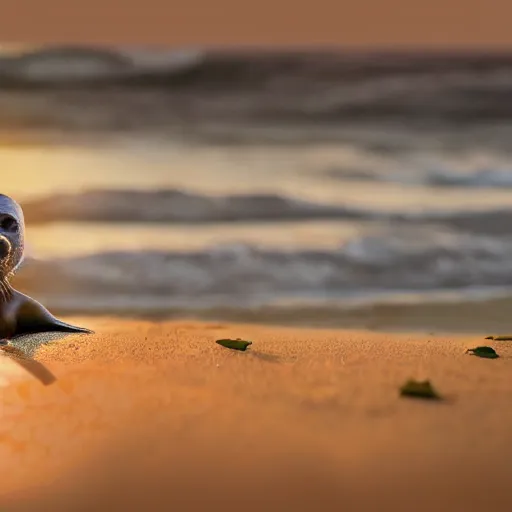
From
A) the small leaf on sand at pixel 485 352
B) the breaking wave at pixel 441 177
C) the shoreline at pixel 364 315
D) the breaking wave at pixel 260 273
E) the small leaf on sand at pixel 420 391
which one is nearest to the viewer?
the small leaf on sand at pixel 420 391

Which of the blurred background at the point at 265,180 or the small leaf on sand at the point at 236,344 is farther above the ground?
the blurred background at the point at 265,180

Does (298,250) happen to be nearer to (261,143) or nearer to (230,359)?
(261,143)

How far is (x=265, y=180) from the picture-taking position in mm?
4238

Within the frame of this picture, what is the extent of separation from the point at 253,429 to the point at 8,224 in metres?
0.96

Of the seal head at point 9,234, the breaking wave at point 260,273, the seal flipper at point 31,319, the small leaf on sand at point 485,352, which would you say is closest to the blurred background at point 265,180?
the breaking wave at point 260,273

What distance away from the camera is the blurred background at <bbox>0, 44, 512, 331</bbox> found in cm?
319

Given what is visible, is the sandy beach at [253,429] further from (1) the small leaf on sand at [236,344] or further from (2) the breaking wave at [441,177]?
(2) the breaking wave at [441,177]

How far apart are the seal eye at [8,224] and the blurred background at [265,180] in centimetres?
81

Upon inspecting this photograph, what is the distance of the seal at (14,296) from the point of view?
2.10 metres

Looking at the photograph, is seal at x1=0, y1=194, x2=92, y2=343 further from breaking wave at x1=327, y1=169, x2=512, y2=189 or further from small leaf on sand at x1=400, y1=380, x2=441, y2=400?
breaking wave at x1=327, y1=169, x2=512, y2=189

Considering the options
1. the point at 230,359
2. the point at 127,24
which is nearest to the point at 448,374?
the point at 230,359

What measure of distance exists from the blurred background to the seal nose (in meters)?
0.81

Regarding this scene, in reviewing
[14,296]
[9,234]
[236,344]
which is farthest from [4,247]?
[236,344]

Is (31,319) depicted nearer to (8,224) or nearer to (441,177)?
(8,224)
